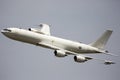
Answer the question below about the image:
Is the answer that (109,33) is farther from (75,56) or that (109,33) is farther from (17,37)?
(17,37)

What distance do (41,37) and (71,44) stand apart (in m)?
4.84

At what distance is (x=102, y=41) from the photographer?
2621 inches

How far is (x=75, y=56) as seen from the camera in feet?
198

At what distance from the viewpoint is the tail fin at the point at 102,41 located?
66.1m

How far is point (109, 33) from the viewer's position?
6656cm

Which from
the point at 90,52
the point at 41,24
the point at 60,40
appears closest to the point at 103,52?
the point at 90,52

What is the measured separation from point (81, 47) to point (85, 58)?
3.83 m

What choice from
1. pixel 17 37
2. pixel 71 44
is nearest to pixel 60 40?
pixel 71 44

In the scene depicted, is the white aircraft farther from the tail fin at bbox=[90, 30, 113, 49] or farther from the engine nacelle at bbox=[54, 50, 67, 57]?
the tail fin at bbox=[90, 30, 113, 49]

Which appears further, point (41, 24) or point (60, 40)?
point (41, 24)

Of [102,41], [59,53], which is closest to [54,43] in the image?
[59,53]

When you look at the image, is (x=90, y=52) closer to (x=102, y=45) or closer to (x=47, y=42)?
(x=102, y=45)

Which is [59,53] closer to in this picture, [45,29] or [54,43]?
[54,43]

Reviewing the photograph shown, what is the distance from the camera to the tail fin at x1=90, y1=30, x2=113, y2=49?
66.1 meters
